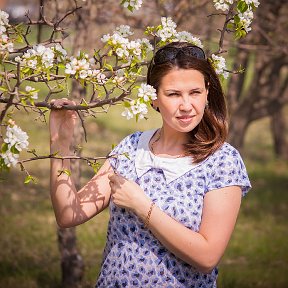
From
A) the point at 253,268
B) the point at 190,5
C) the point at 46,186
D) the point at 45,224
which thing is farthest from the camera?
the point at 46,186

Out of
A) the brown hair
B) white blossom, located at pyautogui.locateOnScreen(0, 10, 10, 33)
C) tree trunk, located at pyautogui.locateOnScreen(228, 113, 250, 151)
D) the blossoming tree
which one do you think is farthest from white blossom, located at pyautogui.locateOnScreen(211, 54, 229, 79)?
tree trunk, located at pyautogui.locateOnScreen(228, 113, 250, 151)

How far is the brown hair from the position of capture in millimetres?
2830

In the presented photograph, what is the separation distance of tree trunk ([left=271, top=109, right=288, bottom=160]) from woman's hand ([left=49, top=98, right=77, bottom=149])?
10215mm

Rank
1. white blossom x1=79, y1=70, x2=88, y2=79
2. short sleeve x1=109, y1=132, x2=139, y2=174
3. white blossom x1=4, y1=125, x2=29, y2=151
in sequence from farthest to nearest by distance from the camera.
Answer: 1. short sleeve x1=109, y1=132, x2=139, y2=174
2. white blossom x1=79, y1=70, x2=88, y2=79
3. white blossom x1=4, y1=125, x2=29, y2=151

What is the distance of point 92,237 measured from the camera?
733 centimetres

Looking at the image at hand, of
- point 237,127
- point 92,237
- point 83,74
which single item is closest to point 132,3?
point 83,74

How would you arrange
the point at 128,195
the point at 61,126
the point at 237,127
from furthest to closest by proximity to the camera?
the point at 237,127, the point at 61,126, the point at 128,195

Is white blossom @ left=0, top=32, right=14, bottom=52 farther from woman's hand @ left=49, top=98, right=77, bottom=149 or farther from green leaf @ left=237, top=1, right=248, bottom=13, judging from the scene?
green leaf @ left=237, top=1, right=248, bottom=13

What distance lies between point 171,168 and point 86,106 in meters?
0.49

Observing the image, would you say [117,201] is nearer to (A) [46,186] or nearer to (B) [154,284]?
(B) [154,284]

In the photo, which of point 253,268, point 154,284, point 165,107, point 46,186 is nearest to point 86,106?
point 165,107

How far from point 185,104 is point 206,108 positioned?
267 mm

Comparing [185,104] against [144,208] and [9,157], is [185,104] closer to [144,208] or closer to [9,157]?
[144,208]

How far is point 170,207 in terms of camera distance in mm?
2758
